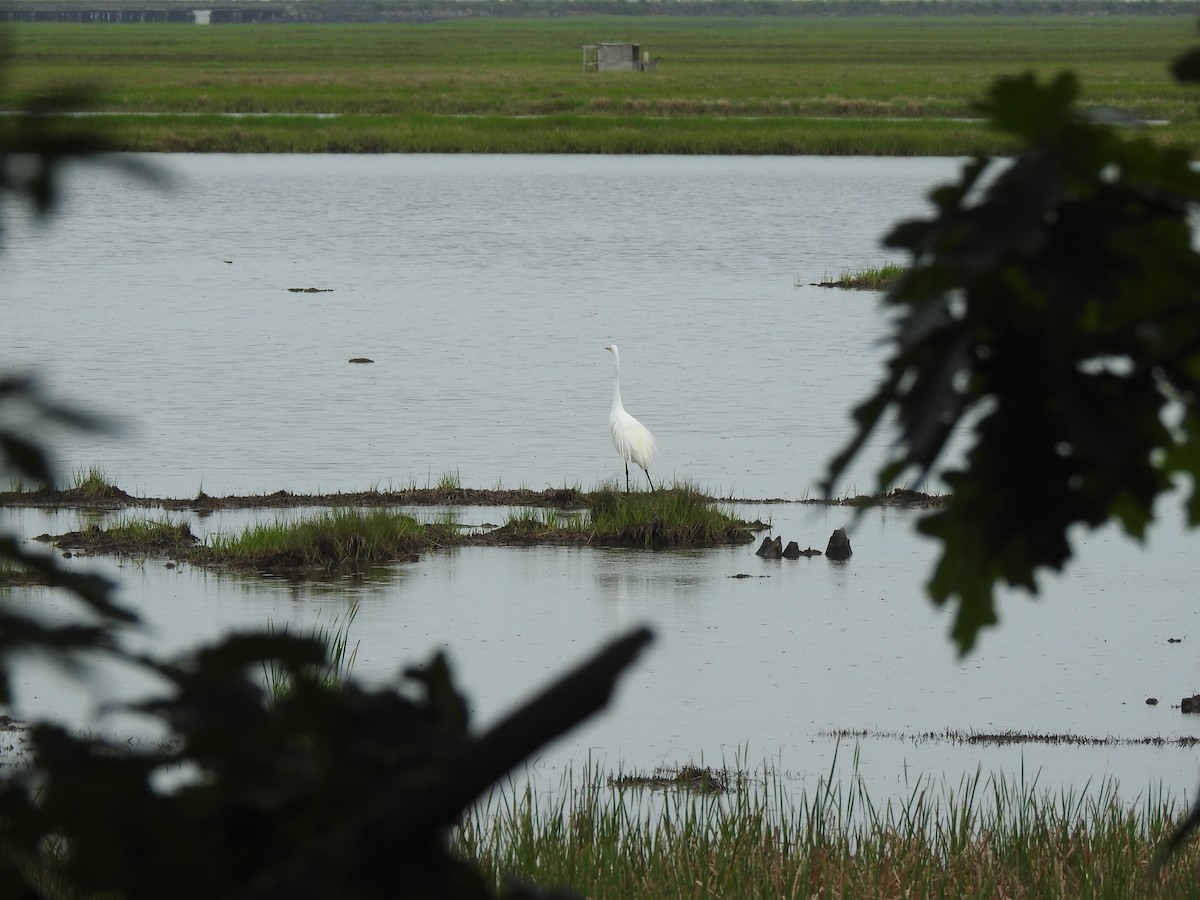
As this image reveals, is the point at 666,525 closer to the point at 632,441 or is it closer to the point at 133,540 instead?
the point at 632,441

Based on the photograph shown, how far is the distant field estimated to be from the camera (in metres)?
52.3

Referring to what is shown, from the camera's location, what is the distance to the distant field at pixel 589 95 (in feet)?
A: 172

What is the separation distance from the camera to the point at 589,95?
222ft

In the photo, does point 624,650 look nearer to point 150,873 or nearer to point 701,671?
point 150,873

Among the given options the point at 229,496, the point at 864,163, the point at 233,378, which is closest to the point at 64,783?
the point at 229,496

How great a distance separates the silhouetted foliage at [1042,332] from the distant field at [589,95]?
2066cm

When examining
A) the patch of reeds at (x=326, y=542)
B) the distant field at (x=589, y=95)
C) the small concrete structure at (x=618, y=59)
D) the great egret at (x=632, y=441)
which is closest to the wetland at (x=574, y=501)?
the patch of reeds at (x=326, y=542)

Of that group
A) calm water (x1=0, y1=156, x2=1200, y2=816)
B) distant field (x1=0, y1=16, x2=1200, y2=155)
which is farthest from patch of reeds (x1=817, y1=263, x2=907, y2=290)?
distant field (x1=0, y1=16, x2=1200, y2=155)

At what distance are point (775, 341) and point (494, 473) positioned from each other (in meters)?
9.61

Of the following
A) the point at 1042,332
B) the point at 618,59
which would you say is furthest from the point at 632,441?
the point at 618,59

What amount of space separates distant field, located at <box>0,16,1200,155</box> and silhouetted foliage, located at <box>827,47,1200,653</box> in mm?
20663

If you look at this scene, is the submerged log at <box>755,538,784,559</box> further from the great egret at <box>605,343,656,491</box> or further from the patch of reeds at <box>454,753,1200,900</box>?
the patch of reeds at <box>454,753,1200,900</box>

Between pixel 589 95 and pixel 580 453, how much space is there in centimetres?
5249

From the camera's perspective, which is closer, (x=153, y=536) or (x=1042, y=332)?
(x=1042, y=332)
